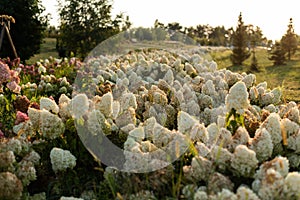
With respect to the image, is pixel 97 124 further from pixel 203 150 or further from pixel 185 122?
pixel 203 150

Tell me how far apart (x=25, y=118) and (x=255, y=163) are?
165 cm

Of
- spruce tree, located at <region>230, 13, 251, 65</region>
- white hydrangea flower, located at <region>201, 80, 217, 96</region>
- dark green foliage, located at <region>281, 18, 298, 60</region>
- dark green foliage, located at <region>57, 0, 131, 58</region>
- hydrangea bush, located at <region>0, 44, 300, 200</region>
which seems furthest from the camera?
dark green foliage, located at <region>281, 18, 298, 60</region>

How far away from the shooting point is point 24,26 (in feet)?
42.0

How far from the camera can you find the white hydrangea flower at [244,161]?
2.13 m

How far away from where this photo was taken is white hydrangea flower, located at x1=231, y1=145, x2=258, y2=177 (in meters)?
2.13

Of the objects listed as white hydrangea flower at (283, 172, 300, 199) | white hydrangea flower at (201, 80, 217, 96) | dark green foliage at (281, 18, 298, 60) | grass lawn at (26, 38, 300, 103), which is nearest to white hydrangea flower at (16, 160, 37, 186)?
white hydrangea flower at (283, 172, 300, 199)

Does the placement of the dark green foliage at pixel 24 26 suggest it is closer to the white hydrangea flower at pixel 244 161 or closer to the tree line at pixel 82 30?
the tree line at pixel 82 30

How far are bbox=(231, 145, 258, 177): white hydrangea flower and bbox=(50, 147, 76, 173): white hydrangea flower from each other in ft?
3.04

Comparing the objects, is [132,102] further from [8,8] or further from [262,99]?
[8,8]

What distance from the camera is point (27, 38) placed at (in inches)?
516

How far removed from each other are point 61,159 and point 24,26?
36.1 feet

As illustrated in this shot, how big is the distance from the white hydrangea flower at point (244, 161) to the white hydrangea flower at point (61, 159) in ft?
3.04

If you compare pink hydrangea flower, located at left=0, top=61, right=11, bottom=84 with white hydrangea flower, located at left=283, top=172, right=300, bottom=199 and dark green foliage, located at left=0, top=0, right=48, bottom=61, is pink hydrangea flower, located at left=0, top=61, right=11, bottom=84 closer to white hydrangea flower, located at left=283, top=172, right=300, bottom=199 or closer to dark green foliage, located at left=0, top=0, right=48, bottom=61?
white hydrangea flower, located at left=283, top=172, right=300, bottom=199

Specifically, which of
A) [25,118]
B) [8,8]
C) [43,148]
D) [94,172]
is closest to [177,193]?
[94,172]
